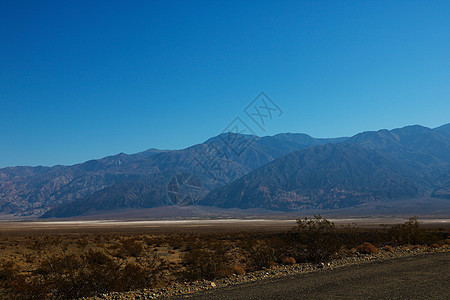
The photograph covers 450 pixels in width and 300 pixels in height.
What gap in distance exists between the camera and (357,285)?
12883 millimetres

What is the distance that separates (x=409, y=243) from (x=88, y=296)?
1016 inches

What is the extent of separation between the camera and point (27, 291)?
514 inches

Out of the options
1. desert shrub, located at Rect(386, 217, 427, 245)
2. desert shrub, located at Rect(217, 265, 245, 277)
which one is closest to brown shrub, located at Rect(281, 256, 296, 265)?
desert shrub, located at Rect(217, 265, 245, 277)

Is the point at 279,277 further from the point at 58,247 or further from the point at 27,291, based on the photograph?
the point at 58,247

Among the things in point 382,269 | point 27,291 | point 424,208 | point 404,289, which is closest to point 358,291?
point 404,289

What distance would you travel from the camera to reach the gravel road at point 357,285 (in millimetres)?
11594

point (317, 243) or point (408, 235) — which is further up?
point (317, 243)

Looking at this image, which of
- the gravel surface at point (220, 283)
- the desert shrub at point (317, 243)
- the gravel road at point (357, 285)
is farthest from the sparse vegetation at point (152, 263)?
the gravel road at point (357, 285)

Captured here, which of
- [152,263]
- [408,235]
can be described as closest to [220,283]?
[152,263]

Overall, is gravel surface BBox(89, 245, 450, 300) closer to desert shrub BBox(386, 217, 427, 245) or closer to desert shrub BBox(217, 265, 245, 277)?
desert shrub BBox(217, 265, 245, 277)

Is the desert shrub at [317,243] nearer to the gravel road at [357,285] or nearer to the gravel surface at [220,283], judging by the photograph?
the gravel surface at [220,283]

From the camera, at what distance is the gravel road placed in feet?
38.0

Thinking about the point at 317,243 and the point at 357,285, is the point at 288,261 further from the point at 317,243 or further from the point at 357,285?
the point at 357,285

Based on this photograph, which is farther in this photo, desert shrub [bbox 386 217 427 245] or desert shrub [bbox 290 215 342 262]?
desert shrub [bbox 386 217 427 245]
